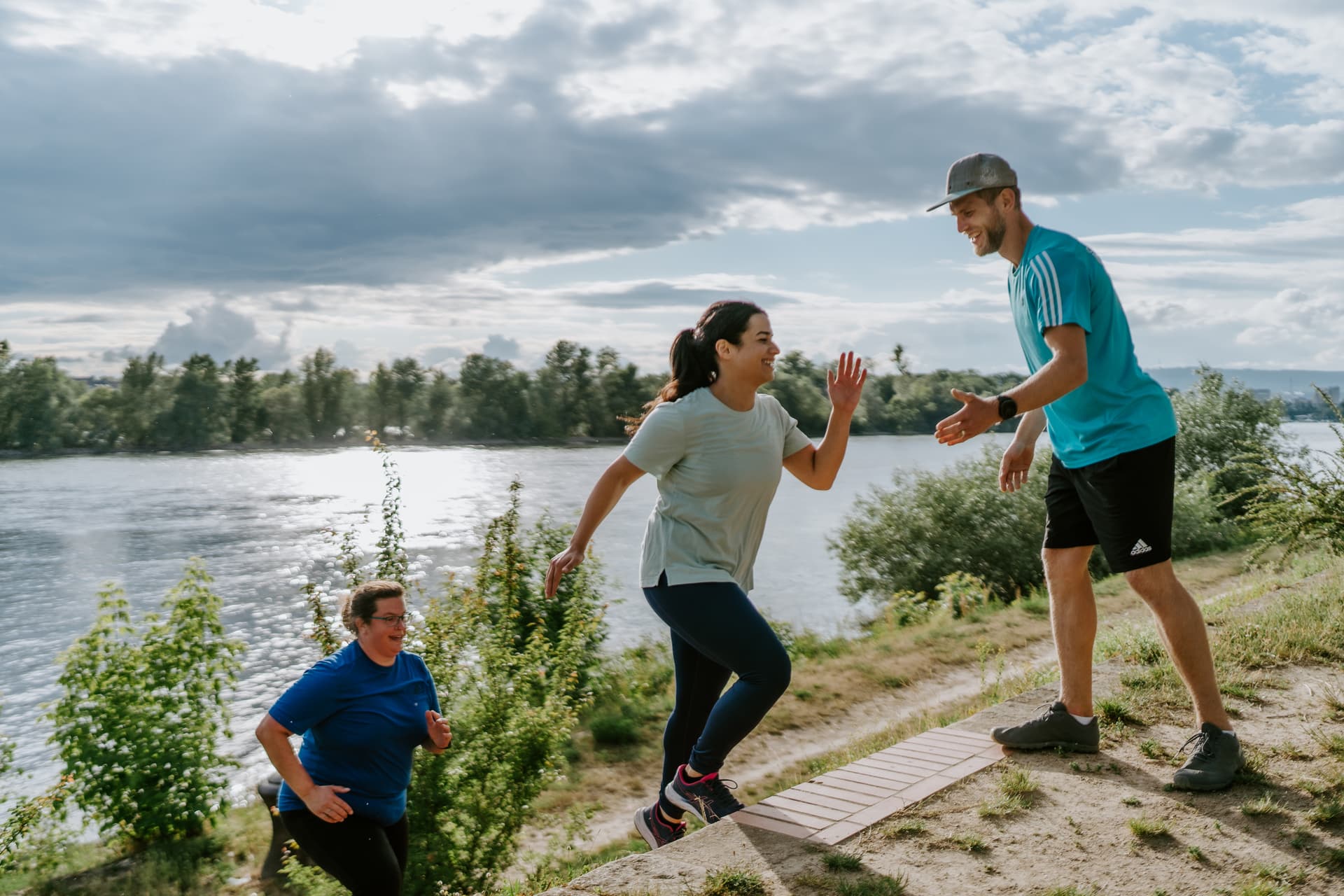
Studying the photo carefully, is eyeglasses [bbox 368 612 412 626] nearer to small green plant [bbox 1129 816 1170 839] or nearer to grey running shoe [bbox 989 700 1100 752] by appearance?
grey running shoe [bbox 989 700 1100 752]

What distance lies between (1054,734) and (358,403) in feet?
252

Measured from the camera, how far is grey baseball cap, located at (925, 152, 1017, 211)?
12.2 feet

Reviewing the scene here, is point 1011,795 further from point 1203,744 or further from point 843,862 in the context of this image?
point 843,862

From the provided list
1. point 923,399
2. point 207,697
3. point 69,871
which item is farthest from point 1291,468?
point 923,399

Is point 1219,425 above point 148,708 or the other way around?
above

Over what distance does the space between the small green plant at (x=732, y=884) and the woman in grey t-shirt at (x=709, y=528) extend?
604 mm

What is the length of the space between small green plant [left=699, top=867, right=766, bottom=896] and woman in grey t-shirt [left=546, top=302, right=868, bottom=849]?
1.98 feet

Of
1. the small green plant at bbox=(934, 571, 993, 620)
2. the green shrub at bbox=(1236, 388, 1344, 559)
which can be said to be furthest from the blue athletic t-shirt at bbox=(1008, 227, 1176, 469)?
the small green plant at bbox=(934, 571, 993, 620)

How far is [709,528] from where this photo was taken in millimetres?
3553

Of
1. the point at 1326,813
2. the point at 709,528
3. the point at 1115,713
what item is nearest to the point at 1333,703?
the point at 1115,713

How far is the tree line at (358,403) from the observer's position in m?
73.2

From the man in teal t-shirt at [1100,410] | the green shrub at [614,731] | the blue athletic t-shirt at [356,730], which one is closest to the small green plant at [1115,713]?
the man in teal t-shirt at [1100,410]

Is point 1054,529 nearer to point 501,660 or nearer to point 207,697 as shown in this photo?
point 501,660

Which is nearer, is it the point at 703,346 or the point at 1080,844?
the point at 1080,844
